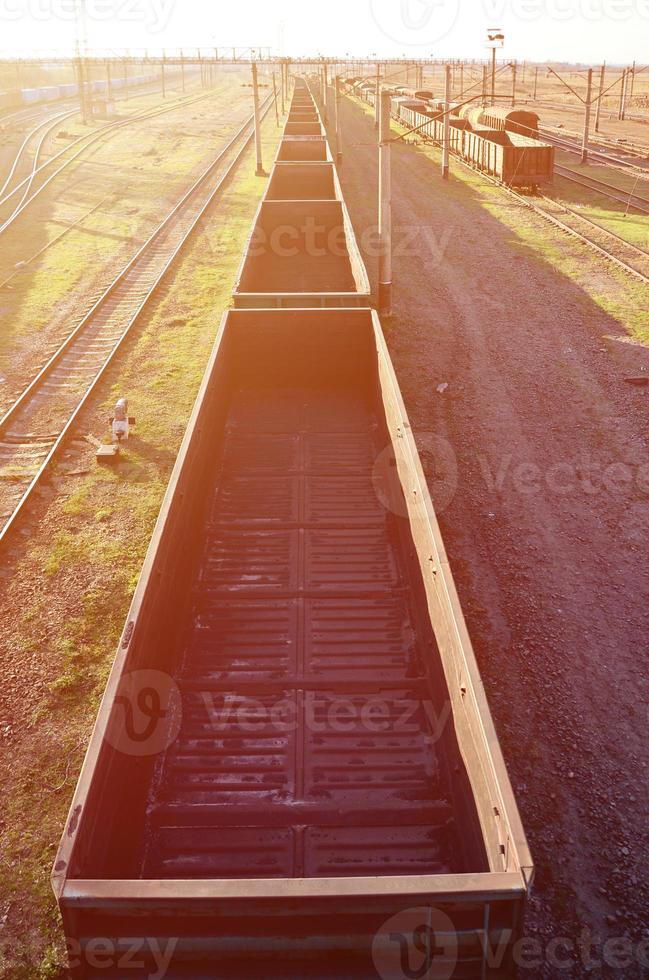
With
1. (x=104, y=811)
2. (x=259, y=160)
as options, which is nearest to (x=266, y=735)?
(x=104, y=811)

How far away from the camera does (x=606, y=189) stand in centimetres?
3016

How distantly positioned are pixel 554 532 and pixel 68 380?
9.65 meters

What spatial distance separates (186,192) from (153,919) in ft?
106

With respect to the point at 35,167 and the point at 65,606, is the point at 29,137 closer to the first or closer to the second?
the point at 35,167

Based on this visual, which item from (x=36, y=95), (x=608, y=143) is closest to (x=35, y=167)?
(x=608, y=143)

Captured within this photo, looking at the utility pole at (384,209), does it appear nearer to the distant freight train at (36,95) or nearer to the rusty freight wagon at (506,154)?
the rusty freight wagon at (506,154)

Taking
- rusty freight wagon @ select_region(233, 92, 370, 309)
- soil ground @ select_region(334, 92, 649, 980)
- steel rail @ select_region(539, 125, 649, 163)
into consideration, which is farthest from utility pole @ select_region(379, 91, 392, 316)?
steel rail @ select_region(539, 125, 649, 163)

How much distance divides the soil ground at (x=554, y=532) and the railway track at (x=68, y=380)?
5.90 metres

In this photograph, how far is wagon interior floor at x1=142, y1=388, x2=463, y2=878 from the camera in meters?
4.75

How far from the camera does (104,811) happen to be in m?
4.21

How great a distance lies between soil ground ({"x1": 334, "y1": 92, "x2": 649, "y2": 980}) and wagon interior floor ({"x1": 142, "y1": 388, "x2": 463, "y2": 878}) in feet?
3.77

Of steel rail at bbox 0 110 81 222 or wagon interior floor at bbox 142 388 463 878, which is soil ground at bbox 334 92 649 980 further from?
steel rail at bbox 0 110 81 222

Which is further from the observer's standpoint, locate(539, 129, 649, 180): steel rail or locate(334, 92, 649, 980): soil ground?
locate(539, 129, 649, 180): steel rail

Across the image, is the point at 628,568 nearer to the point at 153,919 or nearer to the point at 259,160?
the point at 153,919
